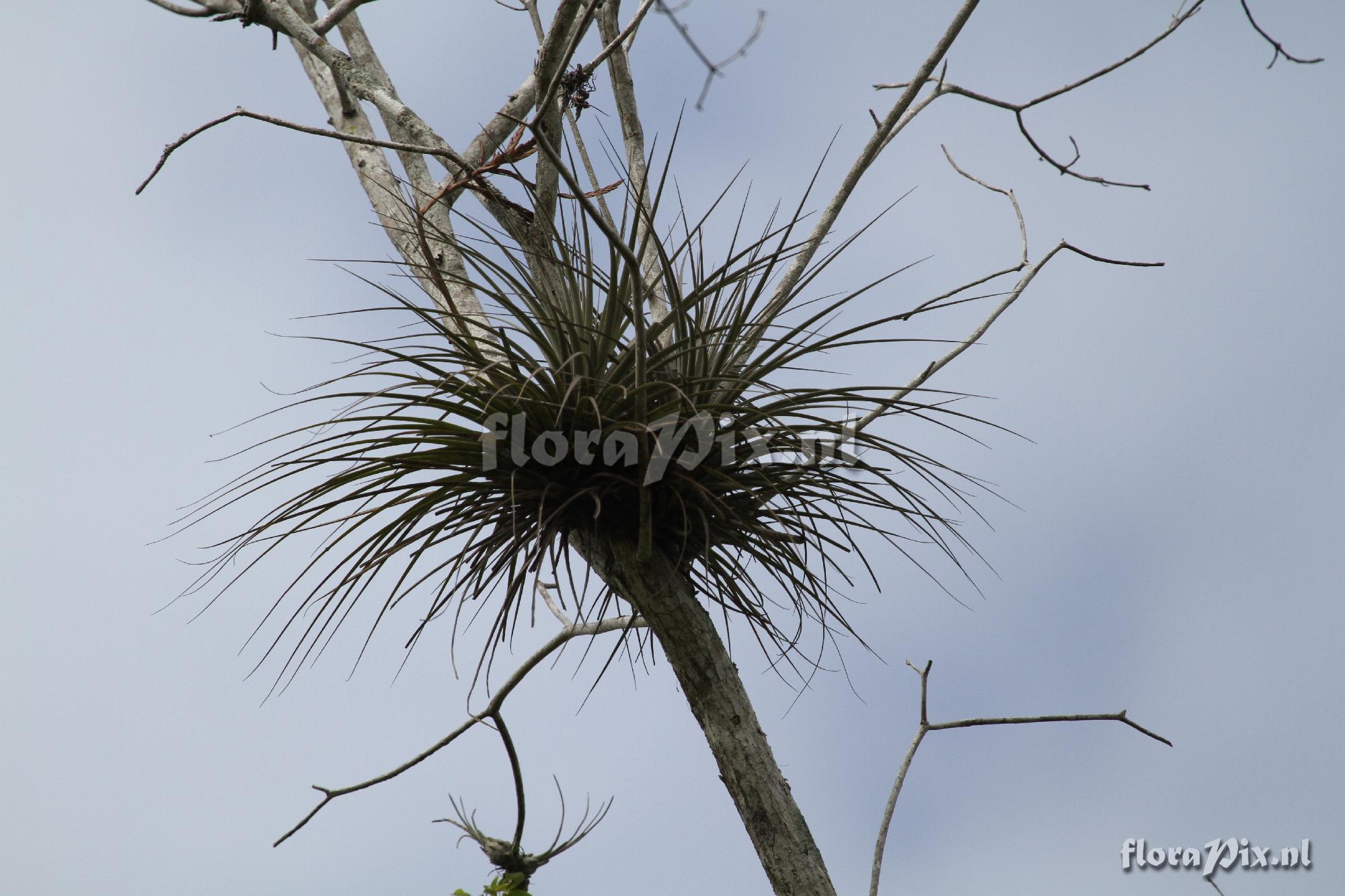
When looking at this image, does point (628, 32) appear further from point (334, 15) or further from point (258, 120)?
point (334, 15)

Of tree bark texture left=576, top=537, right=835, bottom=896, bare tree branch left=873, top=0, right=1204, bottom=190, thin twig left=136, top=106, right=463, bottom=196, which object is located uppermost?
bare tree branch left=873, top=0, right=1204, bottom=190

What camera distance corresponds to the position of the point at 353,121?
3205 mm

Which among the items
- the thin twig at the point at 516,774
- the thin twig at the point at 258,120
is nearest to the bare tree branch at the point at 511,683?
the thin twig at the point at 516,774

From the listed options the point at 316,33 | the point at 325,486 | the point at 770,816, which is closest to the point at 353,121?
the point at 316,33

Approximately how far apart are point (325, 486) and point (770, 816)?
3.46ft

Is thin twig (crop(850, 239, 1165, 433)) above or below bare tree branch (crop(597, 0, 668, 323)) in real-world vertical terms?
below

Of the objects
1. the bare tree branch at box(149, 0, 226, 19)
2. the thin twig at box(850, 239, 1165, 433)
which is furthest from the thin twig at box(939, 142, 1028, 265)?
the bare tree branch at box(149, 0, 226, 19)

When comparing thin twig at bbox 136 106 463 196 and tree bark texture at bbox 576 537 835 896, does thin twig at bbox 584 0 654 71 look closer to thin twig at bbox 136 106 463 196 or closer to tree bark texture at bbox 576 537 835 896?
thin twig at bbox 136 106 463 196

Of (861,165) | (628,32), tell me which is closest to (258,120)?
(628,32)

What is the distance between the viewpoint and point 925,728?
7.93ft

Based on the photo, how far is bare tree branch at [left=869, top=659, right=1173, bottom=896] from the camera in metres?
2.21

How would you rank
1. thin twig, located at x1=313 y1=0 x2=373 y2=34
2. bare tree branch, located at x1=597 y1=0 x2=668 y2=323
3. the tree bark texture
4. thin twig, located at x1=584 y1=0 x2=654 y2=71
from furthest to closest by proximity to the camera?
bare tree branch, located at x1=597 y1=0 x2=668 y2=323
thin twig, located at x1=313 y1=0 x2=373 y2=34
the tree bark texture
thin twig, located at x1=584 y1=0 x2=654 y2=71

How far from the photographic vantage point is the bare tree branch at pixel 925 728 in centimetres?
221

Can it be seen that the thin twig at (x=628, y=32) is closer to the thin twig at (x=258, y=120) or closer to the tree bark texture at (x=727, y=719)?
the thin twig at (x=258, y=120)
